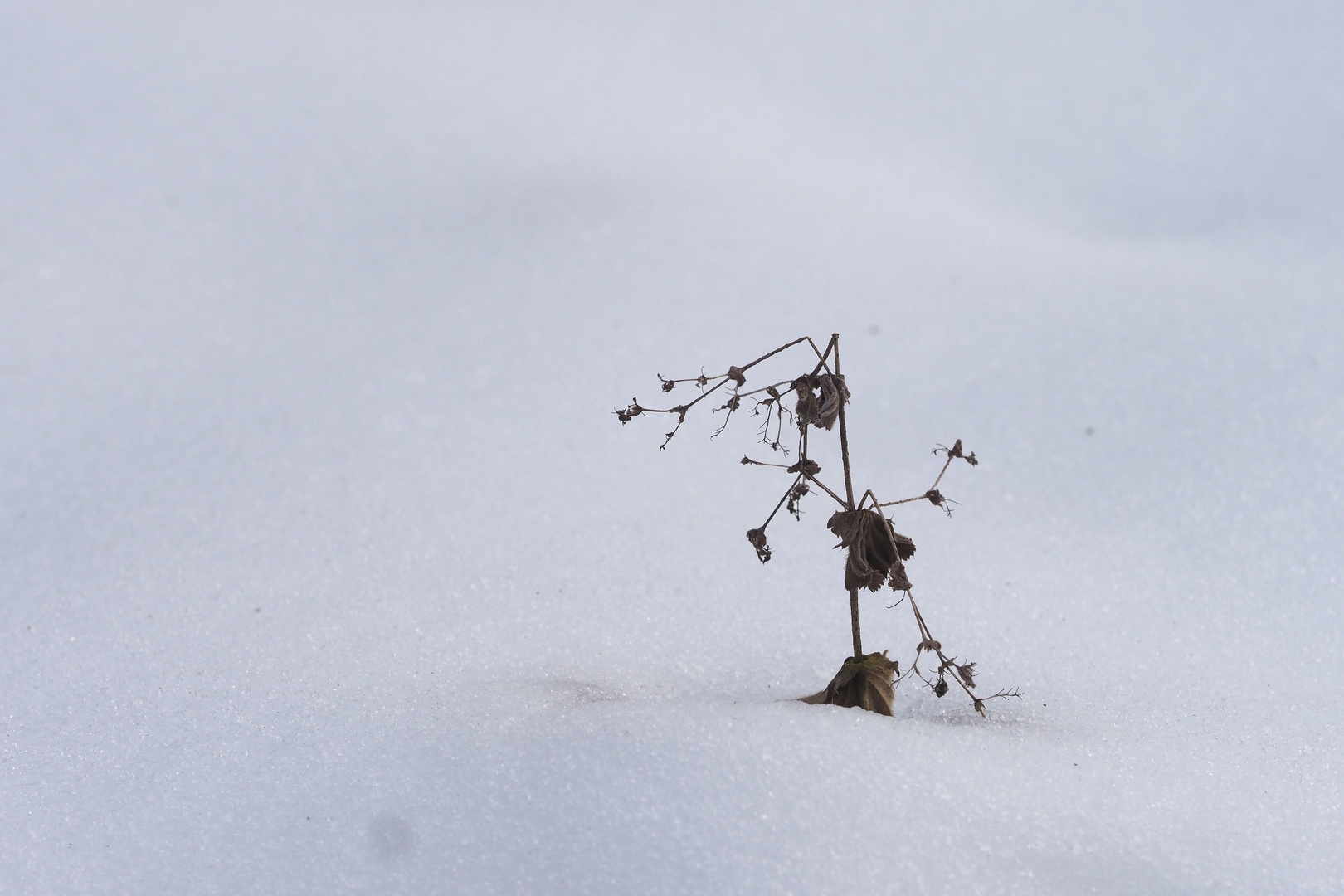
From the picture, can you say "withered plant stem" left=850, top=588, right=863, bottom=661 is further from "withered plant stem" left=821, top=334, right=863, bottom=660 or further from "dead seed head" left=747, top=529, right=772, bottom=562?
"dead seed head" left=747, top=529, right=772, bottom=562

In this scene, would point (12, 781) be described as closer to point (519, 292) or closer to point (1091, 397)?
point (519, 292)

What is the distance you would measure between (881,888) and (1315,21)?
326 cm

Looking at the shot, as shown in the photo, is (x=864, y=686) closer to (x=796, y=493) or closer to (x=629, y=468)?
(x=796, y=493)

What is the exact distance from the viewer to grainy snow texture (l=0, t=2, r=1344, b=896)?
4.04 ft

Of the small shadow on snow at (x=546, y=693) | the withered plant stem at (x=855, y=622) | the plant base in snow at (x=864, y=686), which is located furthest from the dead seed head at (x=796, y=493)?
the small shadow on snow at (x=546, y=693)

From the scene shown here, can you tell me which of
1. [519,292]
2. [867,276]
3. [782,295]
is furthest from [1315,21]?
[519,292]

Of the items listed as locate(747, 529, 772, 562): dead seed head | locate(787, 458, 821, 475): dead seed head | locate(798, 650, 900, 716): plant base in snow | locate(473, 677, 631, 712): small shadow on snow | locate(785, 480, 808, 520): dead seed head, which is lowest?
locate(473, 677, 631, 712): small shadow on snow

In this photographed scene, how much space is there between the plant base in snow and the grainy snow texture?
0.15 ft

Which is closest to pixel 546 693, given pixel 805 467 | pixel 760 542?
pixel 760 542

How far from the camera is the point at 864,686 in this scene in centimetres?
138

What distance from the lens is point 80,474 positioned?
226cm

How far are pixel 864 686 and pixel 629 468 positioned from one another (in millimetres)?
940

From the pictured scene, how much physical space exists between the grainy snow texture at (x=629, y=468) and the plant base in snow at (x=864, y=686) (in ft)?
0.15

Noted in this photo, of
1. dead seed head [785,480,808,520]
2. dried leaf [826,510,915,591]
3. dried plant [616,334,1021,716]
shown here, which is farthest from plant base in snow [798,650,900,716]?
dead seed head [785,480,808,520]
